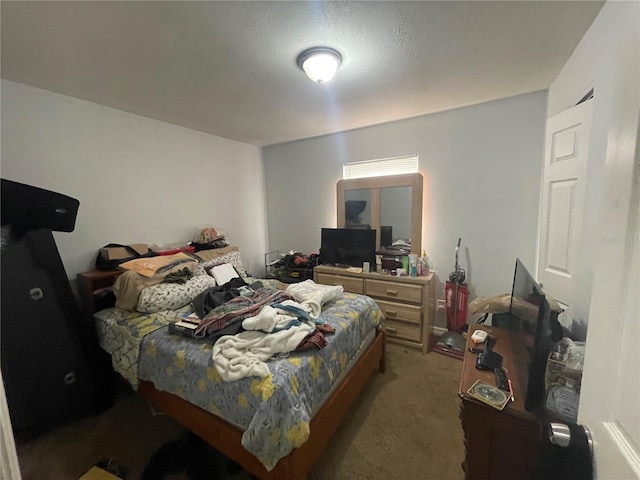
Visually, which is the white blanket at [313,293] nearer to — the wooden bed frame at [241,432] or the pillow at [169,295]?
the wooden bed frame at [241,432]

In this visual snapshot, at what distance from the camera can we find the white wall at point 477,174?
239 cm

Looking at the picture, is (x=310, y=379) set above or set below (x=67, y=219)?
below

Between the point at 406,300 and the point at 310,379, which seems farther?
the point at 406,300

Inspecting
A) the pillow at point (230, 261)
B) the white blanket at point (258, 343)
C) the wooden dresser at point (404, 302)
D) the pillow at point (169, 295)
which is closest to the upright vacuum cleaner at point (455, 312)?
the wooden dresser at point (404, 302)

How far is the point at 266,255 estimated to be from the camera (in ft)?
13.4

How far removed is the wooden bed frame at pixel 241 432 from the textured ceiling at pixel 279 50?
1.54m

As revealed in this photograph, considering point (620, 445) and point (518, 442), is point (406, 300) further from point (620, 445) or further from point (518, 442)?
point (620, 445)

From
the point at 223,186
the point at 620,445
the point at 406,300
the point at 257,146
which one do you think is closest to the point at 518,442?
the point at 620,445

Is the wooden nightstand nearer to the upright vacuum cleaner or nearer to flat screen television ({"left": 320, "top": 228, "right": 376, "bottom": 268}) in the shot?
flat screen television ({"left": 320, "top": 228, "right": 376, "bottom": 268})

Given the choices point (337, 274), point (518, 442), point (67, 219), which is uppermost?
point (67, 219)

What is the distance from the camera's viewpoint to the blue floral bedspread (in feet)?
3.78

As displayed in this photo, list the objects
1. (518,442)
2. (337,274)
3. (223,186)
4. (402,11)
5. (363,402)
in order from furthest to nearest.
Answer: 1. (223,186)
2. (337,274)
3. (363,402)
4. (402,11)
5. (518,442)

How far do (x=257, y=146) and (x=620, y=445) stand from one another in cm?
411

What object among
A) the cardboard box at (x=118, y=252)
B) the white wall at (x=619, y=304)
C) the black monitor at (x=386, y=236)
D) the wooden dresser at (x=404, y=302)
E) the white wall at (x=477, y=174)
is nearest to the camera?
the white wall at (x=619, y=304)
